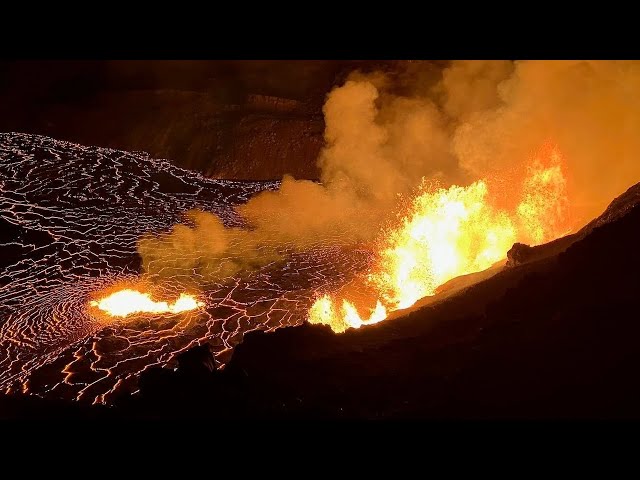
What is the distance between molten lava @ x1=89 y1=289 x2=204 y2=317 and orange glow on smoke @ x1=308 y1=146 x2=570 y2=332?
103 inches

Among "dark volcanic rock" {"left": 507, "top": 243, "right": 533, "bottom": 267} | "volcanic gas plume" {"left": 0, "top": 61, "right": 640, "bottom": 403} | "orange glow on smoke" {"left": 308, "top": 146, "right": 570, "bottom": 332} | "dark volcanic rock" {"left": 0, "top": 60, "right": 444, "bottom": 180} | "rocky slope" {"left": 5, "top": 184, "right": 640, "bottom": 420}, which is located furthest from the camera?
"dark volcanic rock" {"left": 0, "top": 60, "right": 444, "bottom": 180}

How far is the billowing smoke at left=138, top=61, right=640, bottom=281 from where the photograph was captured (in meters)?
10.7

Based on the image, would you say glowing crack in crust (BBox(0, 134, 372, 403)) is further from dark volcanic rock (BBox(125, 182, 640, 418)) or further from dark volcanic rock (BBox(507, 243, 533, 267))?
dark volcanic rock (BBox(507, 243, 533, 267))

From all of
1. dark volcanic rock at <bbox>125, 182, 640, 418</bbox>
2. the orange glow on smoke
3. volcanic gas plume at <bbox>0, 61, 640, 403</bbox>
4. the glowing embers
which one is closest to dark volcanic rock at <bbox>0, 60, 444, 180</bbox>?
A: volcanic gas plume at <bbox>0, 61, 640, 403</bbox>

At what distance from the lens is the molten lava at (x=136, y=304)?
9.80 m

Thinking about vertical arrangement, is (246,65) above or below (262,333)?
above

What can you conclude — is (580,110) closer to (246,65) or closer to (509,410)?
(509,410)

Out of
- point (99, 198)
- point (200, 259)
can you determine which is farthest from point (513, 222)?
point (99, 198)

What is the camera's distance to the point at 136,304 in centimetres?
1009

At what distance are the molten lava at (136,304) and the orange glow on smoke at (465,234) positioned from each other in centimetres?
262

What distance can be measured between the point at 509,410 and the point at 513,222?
351 inches

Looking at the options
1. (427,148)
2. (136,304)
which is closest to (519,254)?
(136,304)

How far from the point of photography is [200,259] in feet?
41.2

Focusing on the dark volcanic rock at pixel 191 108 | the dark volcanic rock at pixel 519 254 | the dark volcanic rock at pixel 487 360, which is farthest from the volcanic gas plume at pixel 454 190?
the dark volcanic rock at pixel 191 108
